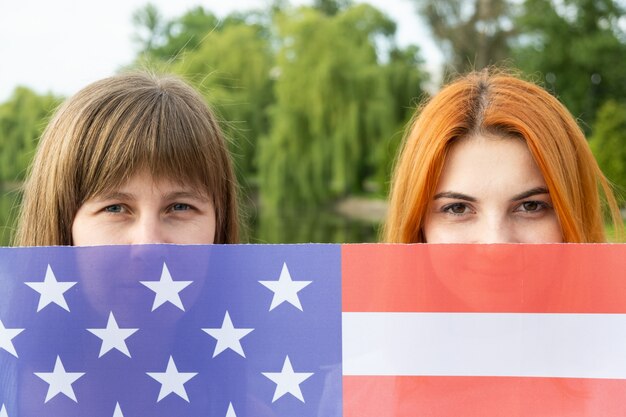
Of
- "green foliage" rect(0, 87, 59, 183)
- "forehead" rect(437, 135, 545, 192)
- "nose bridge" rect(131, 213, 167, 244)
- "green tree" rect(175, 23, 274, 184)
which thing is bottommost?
"nose bridge" rect(131, 213, 167, 244)

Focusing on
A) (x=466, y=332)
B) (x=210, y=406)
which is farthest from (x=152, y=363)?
(x=466, y=332)

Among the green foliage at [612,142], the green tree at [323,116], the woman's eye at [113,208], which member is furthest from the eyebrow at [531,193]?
the green foliage at [612,142]

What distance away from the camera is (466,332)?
1.45m

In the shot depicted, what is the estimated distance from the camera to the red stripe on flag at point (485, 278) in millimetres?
1406

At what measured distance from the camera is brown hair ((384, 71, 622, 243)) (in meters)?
1.96

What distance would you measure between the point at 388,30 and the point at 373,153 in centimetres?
416

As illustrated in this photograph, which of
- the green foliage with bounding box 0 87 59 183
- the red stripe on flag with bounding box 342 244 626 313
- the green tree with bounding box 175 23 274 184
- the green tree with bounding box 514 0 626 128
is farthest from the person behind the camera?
the green tree with bounding box 514 0 626 128

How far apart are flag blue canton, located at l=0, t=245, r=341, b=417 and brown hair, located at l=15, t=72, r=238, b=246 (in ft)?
1.51

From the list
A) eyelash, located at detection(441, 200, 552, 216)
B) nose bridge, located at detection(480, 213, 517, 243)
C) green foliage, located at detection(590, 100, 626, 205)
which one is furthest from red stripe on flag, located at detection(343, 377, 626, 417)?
green foliage, located at detection(590, 100, 626, 205)

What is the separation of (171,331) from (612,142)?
63.1 feet

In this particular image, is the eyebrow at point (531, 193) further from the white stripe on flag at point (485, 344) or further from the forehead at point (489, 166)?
the white stripe on flag at point (485, 344)

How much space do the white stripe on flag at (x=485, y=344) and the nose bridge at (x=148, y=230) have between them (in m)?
0.60

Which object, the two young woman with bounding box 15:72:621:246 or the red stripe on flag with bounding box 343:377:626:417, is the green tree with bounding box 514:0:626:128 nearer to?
the two young woman with bounding box 15:72:621:246

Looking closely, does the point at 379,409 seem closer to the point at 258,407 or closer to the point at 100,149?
the point at 258,407
